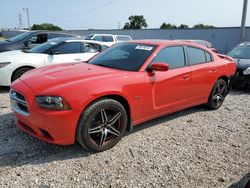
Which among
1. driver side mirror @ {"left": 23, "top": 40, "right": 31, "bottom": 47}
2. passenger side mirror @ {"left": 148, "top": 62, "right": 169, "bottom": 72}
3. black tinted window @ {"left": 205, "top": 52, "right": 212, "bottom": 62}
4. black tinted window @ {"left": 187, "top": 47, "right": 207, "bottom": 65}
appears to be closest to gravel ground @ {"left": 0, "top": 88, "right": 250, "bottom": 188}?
passenger side mirror @ {"left": 148, "top": 62, "right": 169, "bottom": 72}

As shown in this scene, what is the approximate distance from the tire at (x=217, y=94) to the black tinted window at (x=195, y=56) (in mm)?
709

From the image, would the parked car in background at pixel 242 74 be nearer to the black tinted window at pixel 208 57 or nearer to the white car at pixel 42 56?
the black tinted window at pixel 208 57

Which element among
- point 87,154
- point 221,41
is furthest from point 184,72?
point 221,41

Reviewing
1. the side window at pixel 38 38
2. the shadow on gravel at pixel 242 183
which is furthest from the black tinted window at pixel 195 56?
the side window at pixel 38 38

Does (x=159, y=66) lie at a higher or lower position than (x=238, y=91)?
higher

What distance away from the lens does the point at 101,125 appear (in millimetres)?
3369

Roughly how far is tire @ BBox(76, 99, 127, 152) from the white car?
372 cm

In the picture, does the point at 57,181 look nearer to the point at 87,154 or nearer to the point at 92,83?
the point at 87,154

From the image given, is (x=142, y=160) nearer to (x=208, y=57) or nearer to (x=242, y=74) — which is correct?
(x=208, y=57)

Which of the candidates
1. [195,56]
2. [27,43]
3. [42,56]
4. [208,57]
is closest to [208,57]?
[208,57]

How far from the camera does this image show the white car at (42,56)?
602cm

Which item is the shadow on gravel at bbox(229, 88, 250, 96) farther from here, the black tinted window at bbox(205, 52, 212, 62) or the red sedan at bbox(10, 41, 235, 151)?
the red sedan at bbox(10, 41, 235, 151)

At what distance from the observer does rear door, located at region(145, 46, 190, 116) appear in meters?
3.89

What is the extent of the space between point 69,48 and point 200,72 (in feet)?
13.3
